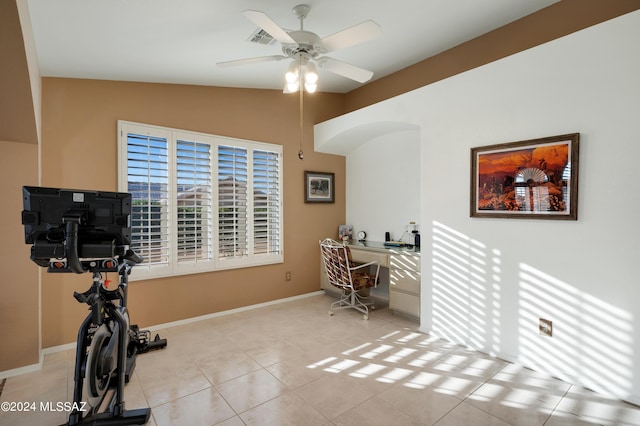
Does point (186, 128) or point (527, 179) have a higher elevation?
point (186, 128)

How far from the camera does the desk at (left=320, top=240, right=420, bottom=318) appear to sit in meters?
3.67

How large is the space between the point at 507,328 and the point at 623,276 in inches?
37.4

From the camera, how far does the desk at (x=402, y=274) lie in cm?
367

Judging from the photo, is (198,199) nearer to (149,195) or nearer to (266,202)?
(149,195)

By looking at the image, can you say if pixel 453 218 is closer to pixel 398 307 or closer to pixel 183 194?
pixel 398 307

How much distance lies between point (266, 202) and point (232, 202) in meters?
0.50

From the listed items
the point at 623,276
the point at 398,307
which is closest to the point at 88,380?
the point at 398,307

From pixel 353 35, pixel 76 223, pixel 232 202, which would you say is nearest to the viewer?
pixel 76 223

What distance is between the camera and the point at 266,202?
4375mm

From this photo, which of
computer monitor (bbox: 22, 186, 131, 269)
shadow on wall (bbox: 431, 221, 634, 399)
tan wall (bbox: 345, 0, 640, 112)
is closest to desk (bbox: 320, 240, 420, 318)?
shadow on wall (bbox: 431, 221, 634, 399)

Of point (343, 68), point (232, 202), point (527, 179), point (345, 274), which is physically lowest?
point (345, 274)

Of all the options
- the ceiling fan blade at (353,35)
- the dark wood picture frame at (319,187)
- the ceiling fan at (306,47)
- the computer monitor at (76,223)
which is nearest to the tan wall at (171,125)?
the dark wood picture frame at (319,187)

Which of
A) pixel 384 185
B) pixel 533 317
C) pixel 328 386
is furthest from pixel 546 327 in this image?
pixel 384 185

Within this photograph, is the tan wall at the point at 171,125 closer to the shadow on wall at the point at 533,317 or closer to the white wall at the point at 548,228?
the white wall at the point at 548,228
